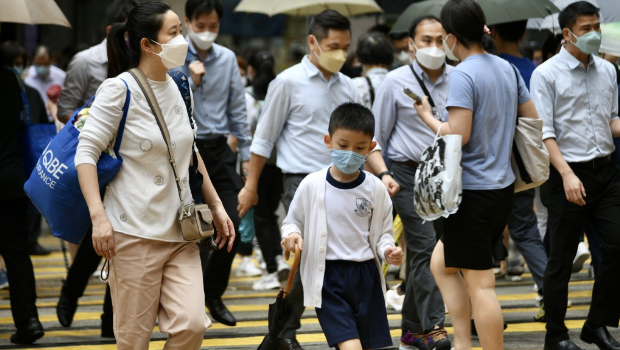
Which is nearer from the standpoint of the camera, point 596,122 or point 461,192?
point 461,192

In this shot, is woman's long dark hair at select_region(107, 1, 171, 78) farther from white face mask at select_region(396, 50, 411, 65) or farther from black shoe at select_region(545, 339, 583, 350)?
white face mask at select_region(396, 50, 411, 65)

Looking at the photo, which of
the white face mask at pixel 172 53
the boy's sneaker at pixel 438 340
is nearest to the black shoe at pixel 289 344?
the boy's sneaker at pixel 438 340

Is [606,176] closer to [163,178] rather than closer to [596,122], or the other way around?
[596,122]

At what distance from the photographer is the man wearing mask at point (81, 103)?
7371mm

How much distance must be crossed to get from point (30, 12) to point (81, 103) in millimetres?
904

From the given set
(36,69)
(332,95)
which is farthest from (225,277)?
(36,69)

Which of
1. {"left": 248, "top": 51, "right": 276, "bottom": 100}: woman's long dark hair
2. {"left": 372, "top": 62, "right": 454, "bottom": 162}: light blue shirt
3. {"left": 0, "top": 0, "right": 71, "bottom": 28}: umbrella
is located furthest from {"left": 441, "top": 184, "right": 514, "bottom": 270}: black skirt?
{"left": 248, "top": 51, "right": 276, "bottom": 100}: woman's long dark hair

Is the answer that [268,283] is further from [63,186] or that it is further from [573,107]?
[63,186]

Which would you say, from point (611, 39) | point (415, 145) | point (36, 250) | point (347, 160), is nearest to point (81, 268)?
point (415, 145)

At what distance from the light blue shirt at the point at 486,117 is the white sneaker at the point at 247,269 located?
5.27m

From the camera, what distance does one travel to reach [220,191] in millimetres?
7590

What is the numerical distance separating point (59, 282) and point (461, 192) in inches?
224

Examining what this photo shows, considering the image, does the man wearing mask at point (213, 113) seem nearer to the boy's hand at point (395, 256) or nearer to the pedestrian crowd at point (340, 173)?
the pedestrian crowd at point (340, 173)

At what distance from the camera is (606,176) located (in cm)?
666
